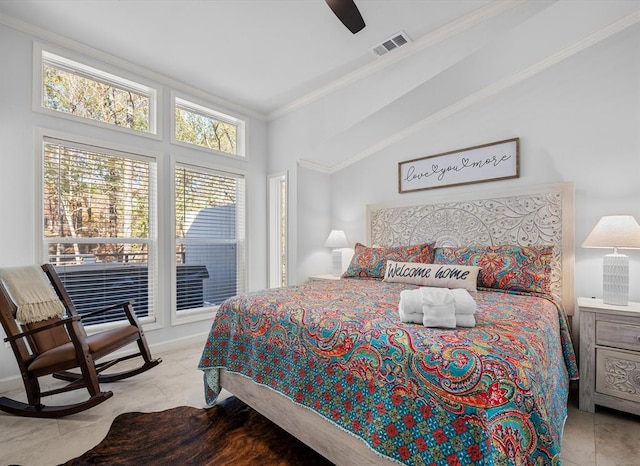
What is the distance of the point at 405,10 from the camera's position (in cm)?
233

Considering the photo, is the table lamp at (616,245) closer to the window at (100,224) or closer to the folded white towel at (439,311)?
the folded white towel at (439,311)

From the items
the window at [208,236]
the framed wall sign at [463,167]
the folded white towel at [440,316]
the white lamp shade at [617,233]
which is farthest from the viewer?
the window at [208,236]

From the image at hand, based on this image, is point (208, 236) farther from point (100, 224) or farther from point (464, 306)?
point (464, 306)

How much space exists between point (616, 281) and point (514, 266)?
618mm

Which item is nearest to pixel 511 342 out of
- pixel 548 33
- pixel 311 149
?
pixel 548 33

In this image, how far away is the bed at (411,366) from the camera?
100cm

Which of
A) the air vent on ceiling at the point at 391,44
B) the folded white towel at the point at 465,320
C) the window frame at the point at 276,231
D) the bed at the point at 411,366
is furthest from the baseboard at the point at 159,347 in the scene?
the air vent on ceiling at the point at 391,44

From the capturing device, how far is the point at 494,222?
300cm

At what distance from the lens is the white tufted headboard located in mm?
2627

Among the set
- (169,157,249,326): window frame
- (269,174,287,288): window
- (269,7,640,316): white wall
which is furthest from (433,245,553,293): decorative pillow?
(169,157,249,326): window frame

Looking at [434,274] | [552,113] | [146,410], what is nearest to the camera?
[146,410]

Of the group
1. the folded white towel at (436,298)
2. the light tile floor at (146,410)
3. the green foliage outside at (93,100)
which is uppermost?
the green foliage outside at (93,100)

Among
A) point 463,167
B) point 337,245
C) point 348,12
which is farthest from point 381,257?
point 348,12

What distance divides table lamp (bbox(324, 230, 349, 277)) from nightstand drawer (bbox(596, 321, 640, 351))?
2481 mm
